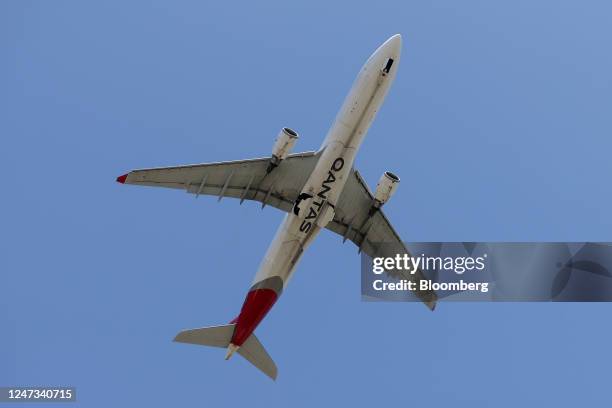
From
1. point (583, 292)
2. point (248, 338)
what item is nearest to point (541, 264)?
point (583, 292)

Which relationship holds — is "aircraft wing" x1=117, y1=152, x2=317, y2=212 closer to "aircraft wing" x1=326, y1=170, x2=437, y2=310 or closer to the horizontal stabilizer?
"aircraft wing" x1=326, y1=170, x2=437, y2=310

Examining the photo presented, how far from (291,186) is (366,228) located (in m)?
5.13

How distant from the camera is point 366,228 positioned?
160 ft

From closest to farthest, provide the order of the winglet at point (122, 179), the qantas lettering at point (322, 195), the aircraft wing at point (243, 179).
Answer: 1. the winglet at point (122, 179)
2. the qantas lettering at point (322, 195)
3. the aircraft wing at point (243, 179)

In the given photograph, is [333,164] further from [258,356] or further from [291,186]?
[258,356]

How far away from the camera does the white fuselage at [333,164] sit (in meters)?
42.8

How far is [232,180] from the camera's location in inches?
1797

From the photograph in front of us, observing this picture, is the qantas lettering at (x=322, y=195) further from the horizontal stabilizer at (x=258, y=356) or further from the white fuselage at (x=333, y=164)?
the horizontal stabilizer at (x=258, y=356)

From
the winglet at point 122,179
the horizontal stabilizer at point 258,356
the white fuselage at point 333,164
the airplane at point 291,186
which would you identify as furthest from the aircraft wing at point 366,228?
the winglet at point 122,179

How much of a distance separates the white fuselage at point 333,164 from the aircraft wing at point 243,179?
6.35 ft

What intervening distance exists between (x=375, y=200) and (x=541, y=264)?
8.87 metres

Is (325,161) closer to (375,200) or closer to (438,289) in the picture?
(375,200)

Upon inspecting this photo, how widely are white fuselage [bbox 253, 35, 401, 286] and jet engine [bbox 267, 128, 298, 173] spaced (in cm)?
156

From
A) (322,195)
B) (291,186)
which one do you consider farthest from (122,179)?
(322,195)
